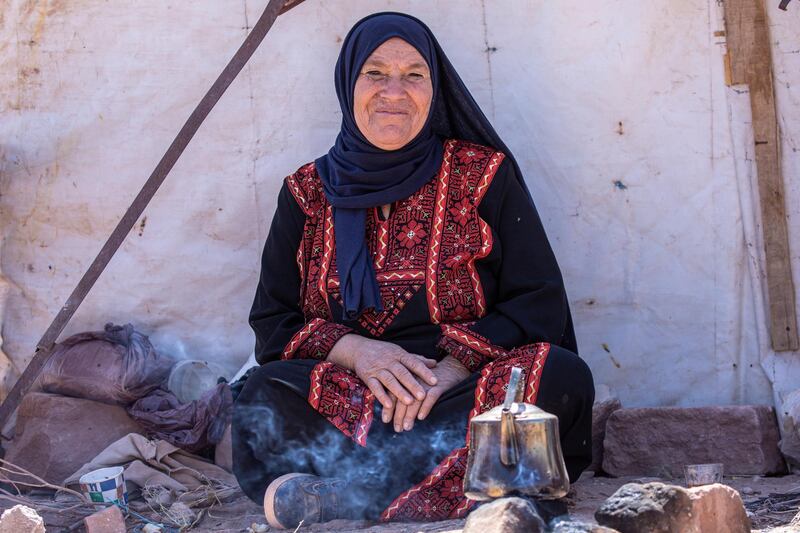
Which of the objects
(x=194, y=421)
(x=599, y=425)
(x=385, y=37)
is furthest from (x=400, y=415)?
(x=385, y=37)

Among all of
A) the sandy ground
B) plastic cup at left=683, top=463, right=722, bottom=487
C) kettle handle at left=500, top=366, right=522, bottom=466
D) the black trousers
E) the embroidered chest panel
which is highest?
the embroidered chest panel

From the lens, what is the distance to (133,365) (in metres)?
4.28

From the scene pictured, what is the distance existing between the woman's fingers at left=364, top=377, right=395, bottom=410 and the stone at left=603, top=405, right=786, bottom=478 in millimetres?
1012

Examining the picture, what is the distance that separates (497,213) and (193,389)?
4.79ft

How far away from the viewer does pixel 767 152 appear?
4.11 m

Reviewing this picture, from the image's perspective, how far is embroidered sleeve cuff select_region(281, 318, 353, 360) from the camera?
142 inches

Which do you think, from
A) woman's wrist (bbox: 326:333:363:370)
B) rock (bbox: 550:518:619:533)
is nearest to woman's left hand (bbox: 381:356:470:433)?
→ woman's wrist (bbox: 326:333:363:370)

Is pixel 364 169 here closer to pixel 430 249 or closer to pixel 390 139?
pixel 390 139

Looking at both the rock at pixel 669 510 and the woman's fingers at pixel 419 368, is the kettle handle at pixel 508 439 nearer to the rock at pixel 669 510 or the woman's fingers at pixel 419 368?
the rock at pixel 669 510

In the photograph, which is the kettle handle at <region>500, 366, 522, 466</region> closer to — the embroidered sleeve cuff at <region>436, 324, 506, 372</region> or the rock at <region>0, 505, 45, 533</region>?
the embroidered sleeve cuff at <region>436, 324, 506, 372</region>

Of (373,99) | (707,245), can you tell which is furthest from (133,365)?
(707,245)

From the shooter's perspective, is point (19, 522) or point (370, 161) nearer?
point (19, 522)

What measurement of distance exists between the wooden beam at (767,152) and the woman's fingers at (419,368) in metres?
1.43

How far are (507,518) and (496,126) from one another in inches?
92.0
